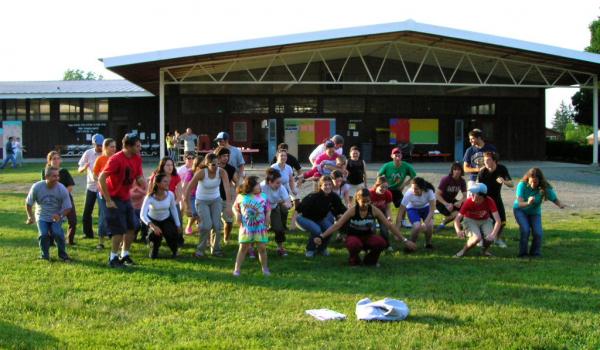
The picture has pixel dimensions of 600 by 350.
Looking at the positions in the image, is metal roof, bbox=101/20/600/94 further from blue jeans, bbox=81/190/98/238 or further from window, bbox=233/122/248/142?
blue jeans, bbox=81/190/98/238

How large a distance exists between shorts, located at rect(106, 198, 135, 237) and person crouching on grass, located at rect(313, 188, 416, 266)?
7.81 feet

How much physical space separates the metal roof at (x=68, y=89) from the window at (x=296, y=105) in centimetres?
897

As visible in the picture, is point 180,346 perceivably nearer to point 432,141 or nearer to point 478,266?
point 478,266

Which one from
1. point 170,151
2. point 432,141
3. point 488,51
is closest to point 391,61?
point 432,141

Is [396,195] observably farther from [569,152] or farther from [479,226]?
→ [569,152]

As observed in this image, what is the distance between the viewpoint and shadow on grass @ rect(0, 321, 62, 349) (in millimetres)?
4762

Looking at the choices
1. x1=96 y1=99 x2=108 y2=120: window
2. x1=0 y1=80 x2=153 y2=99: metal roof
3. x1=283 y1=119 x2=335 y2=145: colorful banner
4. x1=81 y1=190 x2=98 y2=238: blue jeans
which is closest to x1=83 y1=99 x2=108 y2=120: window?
x1=96 y1=99 x2=108 y2=120: window

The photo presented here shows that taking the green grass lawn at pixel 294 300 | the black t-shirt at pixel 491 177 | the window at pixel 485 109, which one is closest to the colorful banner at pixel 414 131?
the window at pixel 485 109

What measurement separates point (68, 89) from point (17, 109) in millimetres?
2971

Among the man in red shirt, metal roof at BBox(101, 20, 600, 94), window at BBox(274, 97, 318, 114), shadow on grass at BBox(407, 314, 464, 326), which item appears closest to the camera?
shadow on grass at BBox(407, 314, 464, 326)

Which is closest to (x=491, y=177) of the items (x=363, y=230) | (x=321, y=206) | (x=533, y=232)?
(x=533, y=232)

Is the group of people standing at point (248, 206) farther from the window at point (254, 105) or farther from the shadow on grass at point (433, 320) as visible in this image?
the window at point (254, 105)

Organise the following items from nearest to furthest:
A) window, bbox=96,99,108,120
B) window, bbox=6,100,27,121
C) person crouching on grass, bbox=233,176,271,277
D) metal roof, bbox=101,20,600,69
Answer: person crouching on grass, bbox=233,176,271,277, metal roof, bbox=101,20,600,69, window, bbox=6,100,27,121, window, bbox=96,99,108,120

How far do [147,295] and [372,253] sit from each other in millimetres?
2918
